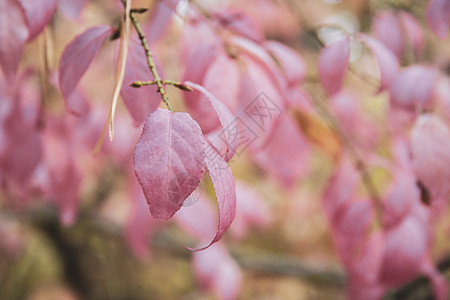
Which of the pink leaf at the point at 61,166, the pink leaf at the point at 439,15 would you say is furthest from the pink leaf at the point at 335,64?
the pink leaf at the point at 61,166

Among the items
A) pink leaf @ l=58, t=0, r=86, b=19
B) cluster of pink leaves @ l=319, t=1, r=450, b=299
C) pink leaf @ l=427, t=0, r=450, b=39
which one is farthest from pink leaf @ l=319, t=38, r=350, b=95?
pink leaf @ l=58, t=0, r=86, b=19

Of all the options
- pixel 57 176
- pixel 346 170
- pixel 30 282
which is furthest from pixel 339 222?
pixel 30 282

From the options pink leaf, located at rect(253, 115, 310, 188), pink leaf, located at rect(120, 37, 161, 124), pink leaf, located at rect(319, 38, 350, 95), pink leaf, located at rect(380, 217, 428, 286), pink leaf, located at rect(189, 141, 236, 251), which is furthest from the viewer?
pink leaf, located at rect(253, 115, 310, 188)

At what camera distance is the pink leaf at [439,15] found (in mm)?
483

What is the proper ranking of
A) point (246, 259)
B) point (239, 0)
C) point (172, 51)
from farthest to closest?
point (172, 51), point (239, 0), point (246, 259)

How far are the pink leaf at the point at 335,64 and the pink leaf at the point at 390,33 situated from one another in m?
0.30

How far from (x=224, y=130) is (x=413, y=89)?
363 mm

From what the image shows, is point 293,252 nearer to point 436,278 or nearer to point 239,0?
point 239,0

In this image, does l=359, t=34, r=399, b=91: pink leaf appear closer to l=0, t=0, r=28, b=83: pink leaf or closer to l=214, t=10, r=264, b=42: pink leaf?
l=214, t=10, r=264, b=42: pink leaf

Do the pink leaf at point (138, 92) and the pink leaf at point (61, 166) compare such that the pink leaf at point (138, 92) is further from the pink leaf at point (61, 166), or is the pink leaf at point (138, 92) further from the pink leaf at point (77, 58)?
the pink leaf at point (61, 166)

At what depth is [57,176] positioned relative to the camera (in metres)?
0.72

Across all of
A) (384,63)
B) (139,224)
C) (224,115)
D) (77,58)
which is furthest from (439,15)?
(139,224)

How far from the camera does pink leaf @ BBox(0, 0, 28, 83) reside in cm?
45

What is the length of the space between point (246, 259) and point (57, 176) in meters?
0.87
